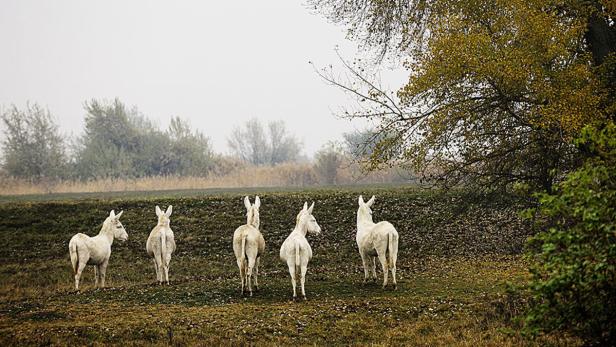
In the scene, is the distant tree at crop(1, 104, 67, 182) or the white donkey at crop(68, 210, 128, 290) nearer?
the white donkey at crop(68, 210, 128, 290)

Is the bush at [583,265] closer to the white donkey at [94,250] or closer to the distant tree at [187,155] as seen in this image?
the white donkey at [94,250]

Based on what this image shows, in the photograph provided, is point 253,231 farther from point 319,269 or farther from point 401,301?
point 319,269

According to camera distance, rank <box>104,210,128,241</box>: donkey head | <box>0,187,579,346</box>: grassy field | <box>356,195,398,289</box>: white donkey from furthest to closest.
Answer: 1. <box>104,210,128,241</box>: donkey head
2. <box>356,195,398,289</box>: white donkey
3. <box>0,187,579,346</box>: grassy field

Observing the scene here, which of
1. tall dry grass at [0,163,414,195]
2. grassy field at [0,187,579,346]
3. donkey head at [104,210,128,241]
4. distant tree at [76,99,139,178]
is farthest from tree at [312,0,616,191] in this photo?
distant tree at [76,99,139,178]

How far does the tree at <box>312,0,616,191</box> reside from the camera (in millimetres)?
17906

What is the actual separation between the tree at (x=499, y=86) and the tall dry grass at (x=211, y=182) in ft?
71.8

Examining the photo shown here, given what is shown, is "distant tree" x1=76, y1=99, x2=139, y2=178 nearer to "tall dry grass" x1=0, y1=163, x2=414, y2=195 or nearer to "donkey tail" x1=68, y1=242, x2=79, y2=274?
"tall dry grass" x1=0, y1=163, x2=414, y2=195

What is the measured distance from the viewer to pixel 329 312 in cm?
1352

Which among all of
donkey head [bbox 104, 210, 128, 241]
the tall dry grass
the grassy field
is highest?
the tall dry grass

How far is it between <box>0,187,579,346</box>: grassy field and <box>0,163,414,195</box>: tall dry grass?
14.6m

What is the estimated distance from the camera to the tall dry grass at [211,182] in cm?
4568

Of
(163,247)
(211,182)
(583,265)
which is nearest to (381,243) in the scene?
(163,247)

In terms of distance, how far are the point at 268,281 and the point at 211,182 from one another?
2940 centimetres

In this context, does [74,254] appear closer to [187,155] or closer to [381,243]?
[381,243]
